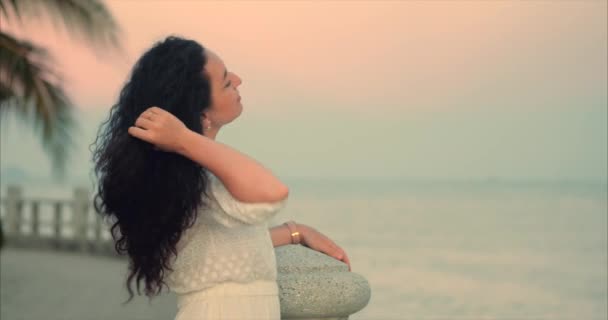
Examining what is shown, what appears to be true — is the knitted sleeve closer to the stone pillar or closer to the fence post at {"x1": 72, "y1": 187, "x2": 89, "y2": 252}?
the stone pillar

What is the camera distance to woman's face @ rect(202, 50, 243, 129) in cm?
308

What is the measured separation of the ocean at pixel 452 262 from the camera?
47.4ft

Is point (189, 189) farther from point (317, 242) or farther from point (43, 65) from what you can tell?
point (43, 65)

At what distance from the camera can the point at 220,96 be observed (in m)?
3.09

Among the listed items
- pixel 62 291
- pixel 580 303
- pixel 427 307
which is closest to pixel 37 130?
pixel 62 291

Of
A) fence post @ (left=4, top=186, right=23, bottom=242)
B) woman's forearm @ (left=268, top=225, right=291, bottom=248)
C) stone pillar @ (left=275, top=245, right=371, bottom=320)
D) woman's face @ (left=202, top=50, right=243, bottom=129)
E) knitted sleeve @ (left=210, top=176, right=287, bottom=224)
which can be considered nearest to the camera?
knitted sleeve @ (left=210, top=176, right=287, bottom=224)

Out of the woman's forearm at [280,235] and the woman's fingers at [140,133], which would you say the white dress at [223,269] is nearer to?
the woman's fingers at [140,133]

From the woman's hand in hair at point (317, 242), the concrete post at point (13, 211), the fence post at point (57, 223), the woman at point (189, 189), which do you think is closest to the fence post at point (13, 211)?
the concrete post at point (13, 211)

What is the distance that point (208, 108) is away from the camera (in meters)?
3.07

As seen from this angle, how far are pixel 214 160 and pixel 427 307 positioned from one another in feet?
54.8

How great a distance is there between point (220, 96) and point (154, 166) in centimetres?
30

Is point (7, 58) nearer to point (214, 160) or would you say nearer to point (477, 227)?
point (214, 160)

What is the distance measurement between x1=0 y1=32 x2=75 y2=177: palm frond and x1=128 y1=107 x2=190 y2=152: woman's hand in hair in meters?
10.1

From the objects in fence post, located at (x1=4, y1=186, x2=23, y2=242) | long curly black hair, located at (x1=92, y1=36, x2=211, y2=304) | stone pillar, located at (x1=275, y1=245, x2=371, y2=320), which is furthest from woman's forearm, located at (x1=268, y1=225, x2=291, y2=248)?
fence post, located at (x1=4, y1=186, x2=23, y2=242)
